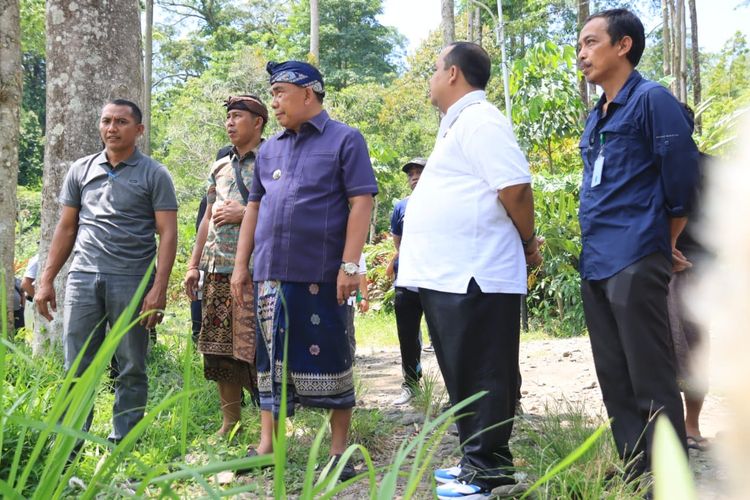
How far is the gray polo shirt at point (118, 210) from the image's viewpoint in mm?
3639

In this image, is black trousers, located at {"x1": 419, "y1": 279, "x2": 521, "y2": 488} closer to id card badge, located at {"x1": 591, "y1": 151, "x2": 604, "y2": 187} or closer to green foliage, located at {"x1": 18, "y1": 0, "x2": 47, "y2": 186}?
id card badge, located at {"x1": 591, "y1": 151, "x2": 604, "y2": 187}

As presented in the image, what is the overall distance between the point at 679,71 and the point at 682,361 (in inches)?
670

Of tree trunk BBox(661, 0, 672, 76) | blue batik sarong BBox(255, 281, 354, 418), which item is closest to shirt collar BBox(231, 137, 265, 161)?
blue batik sarong BBox(255, 281, 354, 418)

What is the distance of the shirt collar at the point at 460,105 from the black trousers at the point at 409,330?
209 centimetres

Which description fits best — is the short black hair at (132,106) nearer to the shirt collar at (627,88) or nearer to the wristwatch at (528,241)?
the wristwatch at (528,241)

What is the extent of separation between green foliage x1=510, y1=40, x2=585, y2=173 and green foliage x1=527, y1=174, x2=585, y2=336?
1.28 metres

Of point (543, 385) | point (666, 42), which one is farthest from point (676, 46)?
point (543, 385)

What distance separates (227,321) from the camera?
395 cm

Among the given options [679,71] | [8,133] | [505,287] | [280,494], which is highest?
[679,71]

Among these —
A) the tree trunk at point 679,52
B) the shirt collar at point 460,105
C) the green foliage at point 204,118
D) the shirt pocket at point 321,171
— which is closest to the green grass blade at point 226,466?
the shirt collar at point 460,105

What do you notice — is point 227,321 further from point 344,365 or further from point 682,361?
point 682,361

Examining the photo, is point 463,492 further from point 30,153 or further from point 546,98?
point 30,153

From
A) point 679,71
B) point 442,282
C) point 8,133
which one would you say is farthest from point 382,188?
point 442,282

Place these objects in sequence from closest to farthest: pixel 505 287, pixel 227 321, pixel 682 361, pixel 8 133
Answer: pixel 505 287 → pixel 682 361 → pixel 227 321 → pixel 8 133
